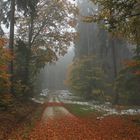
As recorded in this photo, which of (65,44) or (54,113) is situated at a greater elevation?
(65,44)

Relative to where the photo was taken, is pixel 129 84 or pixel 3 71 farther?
pixel 129 84

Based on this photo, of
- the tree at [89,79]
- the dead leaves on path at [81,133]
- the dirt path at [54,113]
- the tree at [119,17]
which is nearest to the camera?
the dead leaves on path at [81,133]

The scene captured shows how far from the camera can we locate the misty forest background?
665 inches

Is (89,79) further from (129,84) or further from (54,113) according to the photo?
(54,113)

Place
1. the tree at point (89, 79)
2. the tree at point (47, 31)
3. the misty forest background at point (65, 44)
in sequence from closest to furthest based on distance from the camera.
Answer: the misty forest background at point (65, 44), the tree at point (47, 31), the tree at point (89, 79)

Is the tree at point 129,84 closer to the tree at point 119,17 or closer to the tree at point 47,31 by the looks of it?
the tree at point 47,31

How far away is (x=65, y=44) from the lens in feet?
124

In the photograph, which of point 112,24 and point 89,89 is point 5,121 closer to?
point 112,24

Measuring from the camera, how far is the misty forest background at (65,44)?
55.4 feet

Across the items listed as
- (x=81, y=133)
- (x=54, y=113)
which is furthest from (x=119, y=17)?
(x=54, y=113)

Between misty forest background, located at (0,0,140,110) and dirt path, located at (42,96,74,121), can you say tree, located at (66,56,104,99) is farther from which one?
dirt path, located at (42,96,74,121)

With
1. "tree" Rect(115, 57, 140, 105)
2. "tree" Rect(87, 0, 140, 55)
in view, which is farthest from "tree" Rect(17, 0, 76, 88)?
"tree" Rect(87, 0, 140, 55)

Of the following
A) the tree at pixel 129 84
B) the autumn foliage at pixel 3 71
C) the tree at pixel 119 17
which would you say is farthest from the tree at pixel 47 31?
the tree at pixel 119 17

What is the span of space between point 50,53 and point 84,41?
1114 inches
